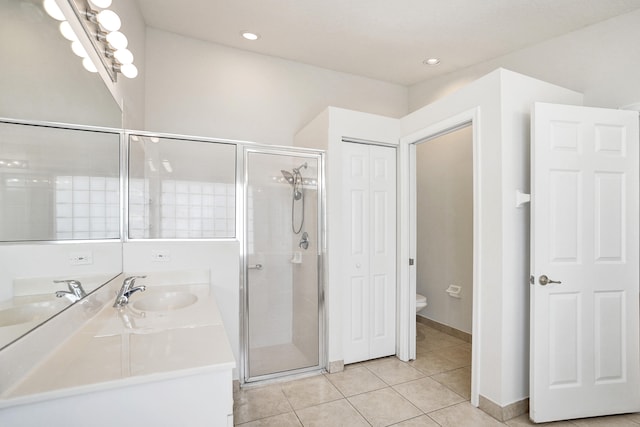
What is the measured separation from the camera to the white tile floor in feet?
6.35

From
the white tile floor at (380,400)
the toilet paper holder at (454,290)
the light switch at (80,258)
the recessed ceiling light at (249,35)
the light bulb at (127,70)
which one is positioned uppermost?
the recessed ceiling light at (249,35)

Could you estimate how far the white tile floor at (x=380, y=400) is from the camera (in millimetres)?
1935

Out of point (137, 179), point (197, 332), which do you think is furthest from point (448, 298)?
point (137, 179)

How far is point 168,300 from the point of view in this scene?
1817 mm

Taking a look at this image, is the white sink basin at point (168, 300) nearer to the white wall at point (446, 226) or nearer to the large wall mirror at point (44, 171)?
the large wall mirror at point (44, 171)

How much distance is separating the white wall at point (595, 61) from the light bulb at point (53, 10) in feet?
10.8

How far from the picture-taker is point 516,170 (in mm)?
2016

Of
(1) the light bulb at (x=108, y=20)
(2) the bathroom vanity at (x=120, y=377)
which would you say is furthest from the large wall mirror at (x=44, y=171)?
(1) the light bulb at (x=108, y=20)

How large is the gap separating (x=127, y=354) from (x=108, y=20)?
1537 mm

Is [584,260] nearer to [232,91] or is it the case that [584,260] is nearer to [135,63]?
[232,91]

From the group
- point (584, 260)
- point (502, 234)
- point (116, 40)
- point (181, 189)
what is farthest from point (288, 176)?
point (584, 260)

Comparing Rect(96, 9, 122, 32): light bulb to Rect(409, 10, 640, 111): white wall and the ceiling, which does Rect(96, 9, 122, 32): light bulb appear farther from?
Rect(409, 10, 640, 111): white wall

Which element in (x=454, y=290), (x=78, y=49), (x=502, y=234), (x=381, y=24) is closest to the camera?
(x=78, y=49)

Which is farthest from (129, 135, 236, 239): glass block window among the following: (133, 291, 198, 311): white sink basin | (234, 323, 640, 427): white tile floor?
(234, 323, 640, 427): white tile floor
